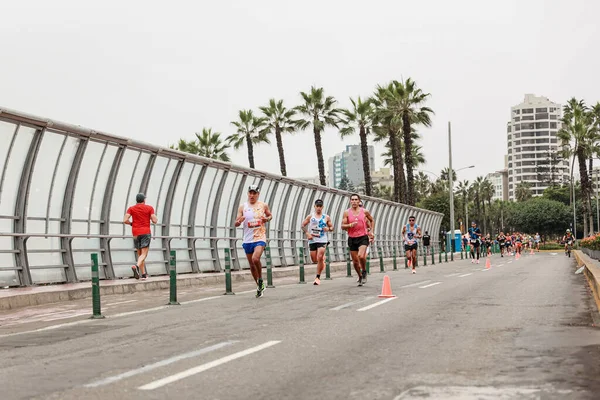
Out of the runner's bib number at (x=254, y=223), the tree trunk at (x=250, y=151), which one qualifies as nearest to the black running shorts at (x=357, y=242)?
the runner's bib number at (x=254, y=223)

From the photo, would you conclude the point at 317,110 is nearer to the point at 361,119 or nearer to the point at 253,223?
the point at 361,119

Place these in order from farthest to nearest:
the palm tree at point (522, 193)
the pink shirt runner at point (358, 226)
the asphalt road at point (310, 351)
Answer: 1. the palm tree at point (522, 193)
2. the pink shirt runner at point (358, 226)
3. the asphalt road at point (310, 351)

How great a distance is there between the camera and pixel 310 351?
23.6ft

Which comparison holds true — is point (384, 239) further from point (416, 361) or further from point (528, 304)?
point (416, 361)

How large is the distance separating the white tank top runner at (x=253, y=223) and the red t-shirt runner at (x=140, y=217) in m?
3.89

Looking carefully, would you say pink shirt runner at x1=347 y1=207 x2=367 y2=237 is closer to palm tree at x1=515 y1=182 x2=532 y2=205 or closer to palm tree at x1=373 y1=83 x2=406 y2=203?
palm tree at x1=373 y1=83 x2=406 y2=203

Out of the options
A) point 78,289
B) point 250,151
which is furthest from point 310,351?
point 250,151

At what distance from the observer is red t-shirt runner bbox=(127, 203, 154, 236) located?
17062mm

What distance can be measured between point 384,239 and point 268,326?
113 ft

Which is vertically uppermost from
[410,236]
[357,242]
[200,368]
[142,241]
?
[410,236]

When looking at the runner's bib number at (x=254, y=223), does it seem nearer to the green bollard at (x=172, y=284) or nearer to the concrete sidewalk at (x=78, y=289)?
the green bollard at (x=172, y=284)

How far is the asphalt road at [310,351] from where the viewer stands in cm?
557

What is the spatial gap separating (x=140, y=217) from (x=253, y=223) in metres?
4.19

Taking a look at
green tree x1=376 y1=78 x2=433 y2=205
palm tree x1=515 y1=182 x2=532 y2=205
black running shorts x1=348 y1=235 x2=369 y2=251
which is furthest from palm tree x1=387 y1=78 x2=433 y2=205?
palm tree x1=515 y1=182 x2=532 y2=205
